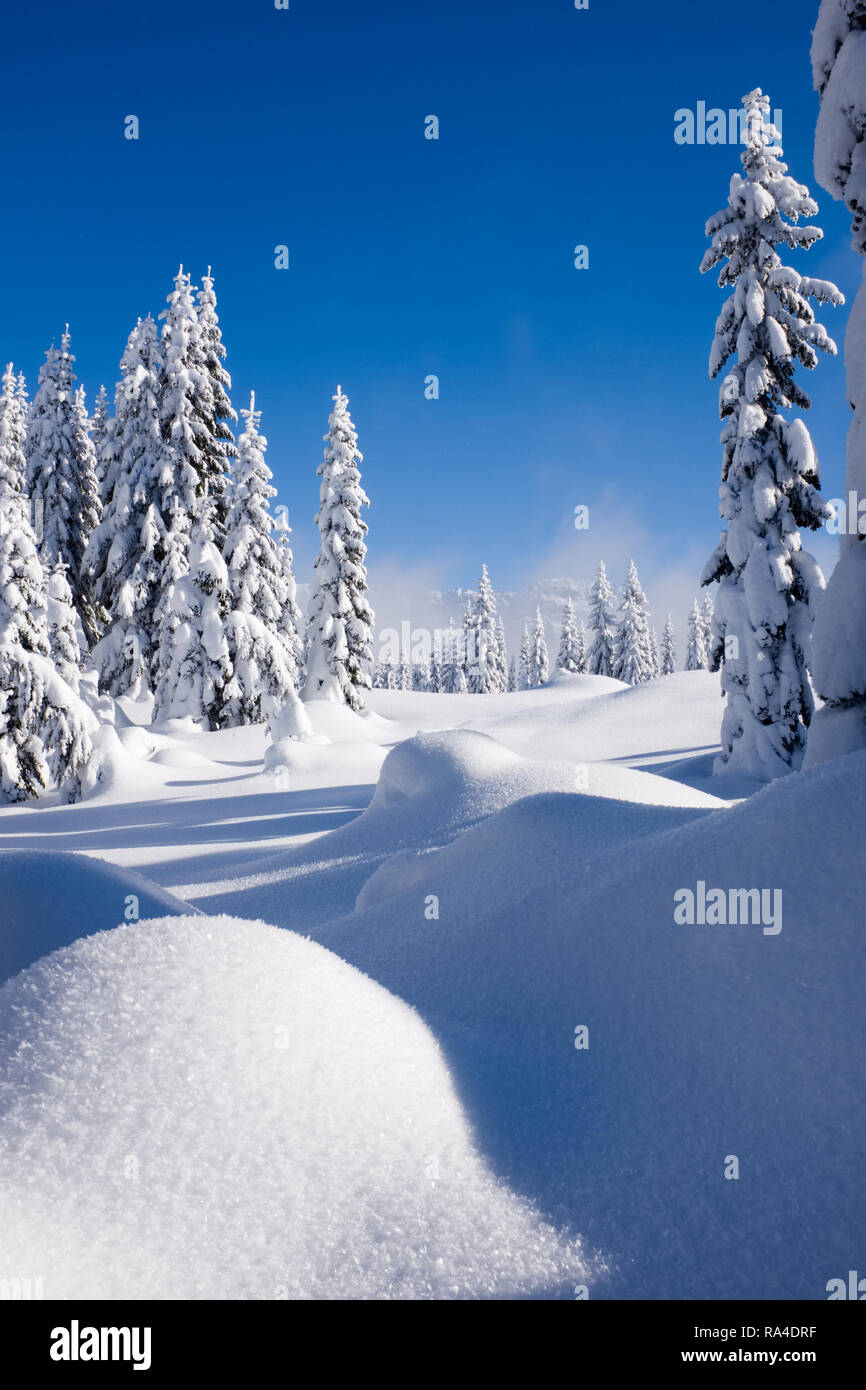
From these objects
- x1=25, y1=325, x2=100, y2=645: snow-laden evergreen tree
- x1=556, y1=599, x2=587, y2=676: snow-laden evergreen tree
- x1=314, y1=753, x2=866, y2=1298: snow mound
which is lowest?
x1=314, y1=753, x2=866, y2=1298: snow mound

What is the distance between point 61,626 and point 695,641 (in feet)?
160

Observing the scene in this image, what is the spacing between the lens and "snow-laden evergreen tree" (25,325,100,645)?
87.2 ft

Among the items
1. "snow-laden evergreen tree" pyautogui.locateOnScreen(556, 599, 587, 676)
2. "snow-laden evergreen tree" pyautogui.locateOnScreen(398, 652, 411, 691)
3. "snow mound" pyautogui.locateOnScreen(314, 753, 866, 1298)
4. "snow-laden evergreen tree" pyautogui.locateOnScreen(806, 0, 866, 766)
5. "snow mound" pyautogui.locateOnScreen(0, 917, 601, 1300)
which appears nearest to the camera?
"snow mound" pyautogui.locateOnScreen(0, 917, 601, 1300)

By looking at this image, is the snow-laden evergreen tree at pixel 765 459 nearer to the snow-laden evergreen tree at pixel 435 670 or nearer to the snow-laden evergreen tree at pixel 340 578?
the snow-laden evergreen tree at pixel 340 578

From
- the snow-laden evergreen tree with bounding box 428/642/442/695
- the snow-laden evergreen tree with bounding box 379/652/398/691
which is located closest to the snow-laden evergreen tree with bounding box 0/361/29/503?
the snow-laden evergreen tree with bounding box 428/642/442/695

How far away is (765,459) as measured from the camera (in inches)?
505

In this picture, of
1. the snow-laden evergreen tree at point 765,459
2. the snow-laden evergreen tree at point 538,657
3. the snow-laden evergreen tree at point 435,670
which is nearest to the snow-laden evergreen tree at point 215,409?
the snow-laden evergreen tree at point 765,459

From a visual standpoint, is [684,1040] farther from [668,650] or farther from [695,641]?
[668,650]

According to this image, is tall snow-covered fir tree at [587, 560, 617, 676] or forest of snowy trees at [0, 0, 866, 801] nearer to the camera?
forest of snowy trees at [0, 0, 866, 801]

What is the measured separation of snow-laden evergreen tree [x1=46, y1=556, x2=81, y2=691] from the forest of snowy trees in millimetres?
60

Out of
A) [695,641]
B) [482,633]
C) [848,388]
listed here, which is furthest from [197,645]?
[695,641]

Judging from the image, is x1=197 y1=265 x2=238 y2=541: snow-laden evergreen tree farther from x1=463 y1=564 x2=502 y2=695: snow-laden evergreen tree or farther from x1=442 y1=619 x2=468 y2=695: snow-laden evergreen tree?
x1=442 y1=619 x2=468 y2=695: snow-laden evergreen tree

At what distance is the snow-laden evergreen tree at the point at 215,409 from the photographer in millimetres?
24031
